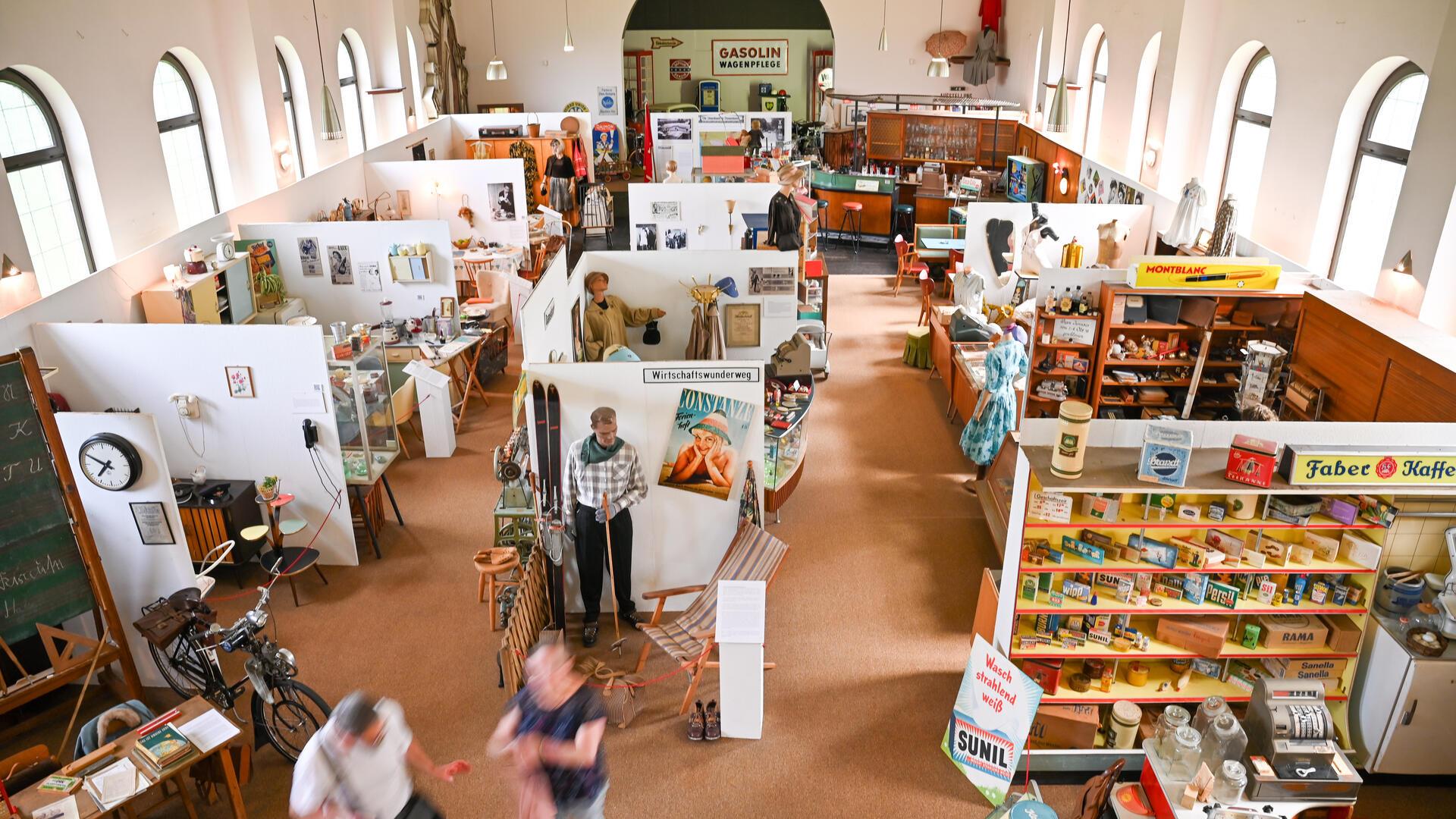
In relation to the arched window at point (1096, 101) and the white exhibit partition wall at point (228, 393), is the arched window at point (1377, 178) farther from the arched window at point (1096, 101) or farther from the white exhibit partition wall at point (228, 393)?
the white exhibit partition wall at point (228, 393)

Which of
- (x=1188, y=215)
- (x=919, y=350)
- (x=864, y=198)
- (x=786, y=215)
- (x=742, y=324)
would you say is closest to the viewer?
(x=742, y=324)

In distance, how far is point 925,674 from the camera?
6.57 m

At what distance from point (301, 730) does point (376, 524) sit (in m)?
2.50

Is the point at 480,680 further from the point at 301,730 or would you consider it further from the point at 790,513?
the point at 790,513

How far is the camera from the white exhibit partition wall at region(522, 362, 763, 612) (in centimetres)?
665

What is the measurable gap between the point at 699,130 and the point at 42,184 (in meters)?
10.4

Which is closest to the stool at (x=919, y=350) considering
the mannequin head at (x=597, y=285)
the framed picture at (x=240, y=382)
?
the mannequin head at (x=597, y=285)

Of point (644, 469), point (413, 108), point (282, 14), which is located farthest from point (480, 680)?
point (413, 108)

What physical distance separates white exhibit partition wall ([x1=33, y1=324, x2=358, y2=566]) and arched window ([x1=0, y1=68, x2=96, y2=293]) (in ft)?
4.77

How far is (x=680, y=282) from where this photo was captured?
31.1 feet

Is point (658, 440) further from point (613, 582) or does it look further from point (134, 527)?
point (134, 527)

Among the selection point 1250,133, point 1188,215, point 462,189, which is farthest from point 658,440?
point 462,189

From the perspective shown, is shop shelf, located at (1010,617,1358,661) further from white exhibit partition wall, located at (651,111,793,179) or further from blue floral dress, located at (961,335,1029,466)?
white exhibit partition wall, located at (651,111,793,179)

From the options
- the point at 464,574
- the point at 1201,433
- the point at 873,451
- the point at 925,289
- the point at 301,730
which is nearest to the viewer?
the point at 1201,433
